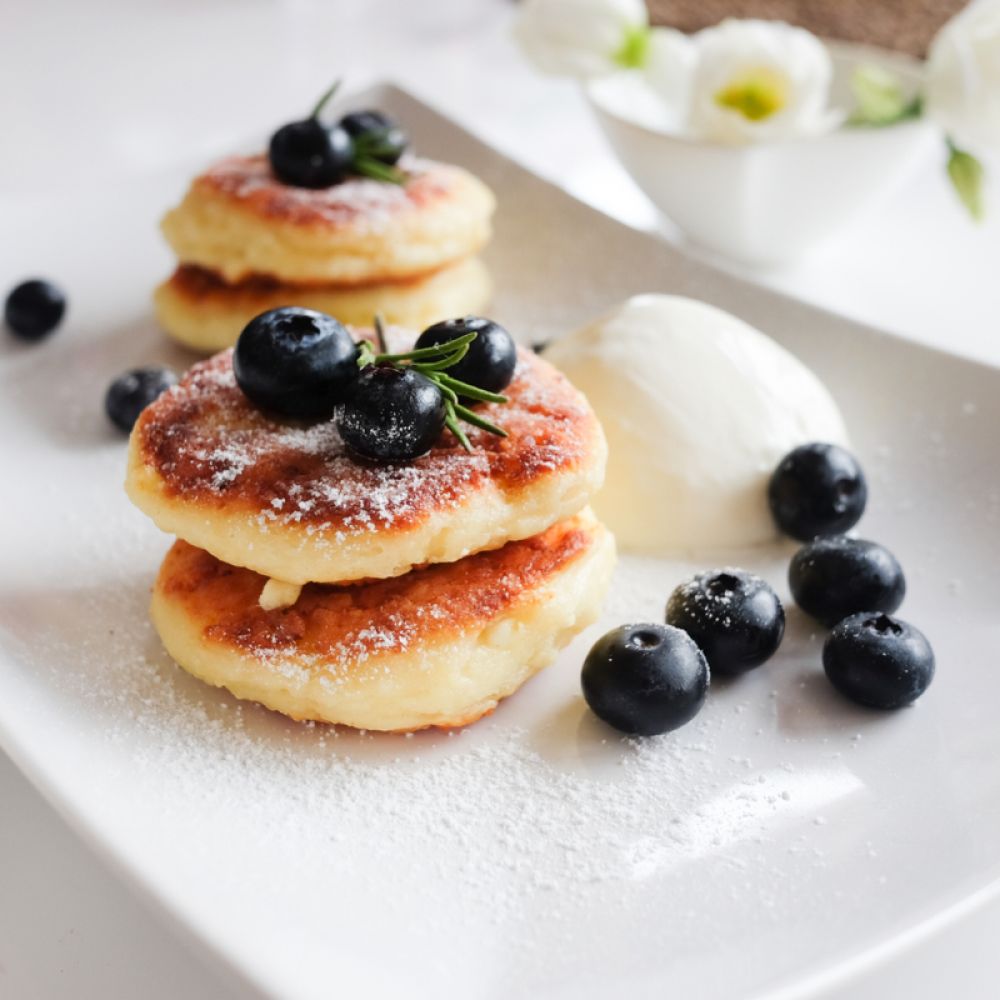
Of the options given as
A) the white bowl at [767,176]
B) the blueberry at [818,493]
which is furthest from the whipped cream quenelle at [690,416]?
the white bowl at [767,176]

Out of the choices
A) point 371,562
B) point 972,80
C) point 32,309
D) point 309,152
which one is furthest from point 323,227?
point 972,80

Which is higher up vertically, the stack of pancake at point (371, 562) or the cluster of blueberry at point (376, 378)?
the cluster of blueberry at point (376, 378)

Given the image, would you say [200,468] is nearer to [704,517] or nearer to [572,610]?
[572,610]

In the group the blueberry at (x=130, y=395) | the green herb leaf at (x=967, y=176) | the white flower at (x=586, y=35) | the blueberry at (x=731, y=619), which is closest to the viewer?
the blueberry at (x=731, y=619)

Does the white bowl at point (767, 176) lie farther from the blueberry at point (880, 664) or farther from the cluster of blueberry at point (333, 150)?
the blueberry at point (880, 664)

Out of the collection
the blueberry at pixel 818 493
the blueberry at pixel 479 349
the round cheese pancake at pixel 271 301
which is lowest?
the blueberry at pixel 818 493

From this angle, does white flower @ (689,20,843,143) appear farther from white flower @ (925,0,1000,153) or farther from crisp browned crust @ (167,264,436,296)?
crisp browned crust @ (167,264,436,296)
